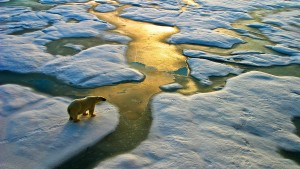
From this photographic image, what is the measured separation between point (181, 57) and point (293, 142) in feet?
11.2

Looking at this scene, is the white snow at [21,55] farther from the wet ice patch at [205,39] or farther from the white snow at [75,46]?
the wet ice patch at [205,39]

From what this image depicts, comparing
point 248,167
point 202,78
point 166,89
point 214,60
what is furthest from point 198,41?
point 248,167

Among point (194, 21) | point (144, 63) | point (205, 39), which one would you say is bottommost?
point (144, 63)

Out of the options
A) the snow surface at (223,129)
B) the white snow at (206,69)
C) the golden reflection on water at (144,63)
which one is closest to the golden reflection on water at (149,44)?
the golden reflection on water at (144,63)

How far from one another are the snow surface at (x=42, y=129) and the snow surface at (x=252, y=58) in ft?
10.5

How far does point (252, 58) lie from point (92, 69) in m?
3.85

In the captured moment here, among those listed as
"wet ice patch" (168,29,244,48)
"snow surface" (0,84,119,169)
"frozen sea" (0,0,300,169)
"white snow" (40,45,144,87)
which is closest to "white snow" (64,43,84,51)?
"frozen sea" (0,0,300,169)

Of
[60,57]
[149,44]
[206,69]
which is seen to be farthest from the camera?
[149,44]

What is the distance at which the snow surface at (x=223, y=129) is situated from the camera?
3.78 metres

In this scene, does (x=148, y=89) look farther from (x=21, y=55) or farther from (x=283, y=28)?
(x=283, y=28)

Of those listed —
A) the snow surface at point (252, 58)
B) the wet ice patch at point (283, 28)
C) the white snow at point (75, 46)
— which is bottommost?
the white snow at point (75, 46)

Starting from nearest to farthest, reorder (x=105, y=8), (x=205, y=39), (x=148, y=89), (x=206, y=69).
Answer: (x=148, y=89)
(x=206, y=69)
(x=205, y=39)
(x=105, y=8)

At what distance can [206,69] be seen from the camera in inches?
252

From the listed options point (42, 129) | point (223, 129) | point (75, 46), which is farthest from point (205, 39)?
point (42, 129)
